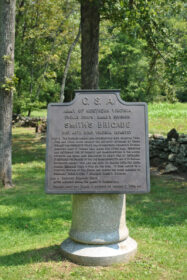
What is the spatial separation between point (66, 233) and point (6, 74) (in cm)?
521

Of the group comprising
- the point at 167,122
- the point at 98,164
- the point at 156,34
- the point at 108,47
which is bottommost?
Result: the point at 98,164

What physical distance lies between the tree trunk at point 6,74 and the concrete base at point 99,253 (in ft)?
17.5

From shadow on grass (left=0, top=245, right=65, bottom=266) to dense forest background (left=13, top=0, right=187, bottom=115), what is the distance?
5.44 meters

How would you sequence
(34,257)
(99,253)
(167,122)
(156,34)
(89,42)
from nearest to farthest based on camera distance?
(99,253) → (34,257) → (156,34) → (89,42) → (167,122)

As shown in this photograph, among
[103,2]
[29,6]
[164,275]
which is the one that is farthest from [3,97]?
[29,6]

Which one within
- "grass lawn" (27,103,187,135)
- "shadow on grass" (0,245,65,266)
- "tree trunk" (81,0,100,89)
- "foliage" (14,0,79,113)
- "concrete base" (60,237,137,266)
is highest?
"foliage" (14,0,79,113)

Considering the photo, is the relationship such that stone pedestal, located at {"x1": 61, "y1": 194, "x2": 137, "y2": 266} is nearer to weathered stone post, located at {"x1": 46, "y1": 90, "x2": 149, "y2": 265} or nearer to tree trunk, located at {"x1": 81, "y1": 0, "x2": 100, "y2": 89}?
weathered stone post, located at {"x1": 46, "y1": 90, "x2": 149, "y2": 265}

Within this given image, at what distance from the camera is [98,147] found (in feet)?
15.2

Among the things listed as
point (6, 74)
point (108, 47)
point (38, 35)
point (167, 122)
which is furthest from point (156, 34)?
point (108, 47)

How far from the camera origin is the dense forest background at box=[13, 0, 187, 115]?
38.6ft

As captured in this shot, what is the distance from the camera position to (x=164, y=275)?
14.5ft

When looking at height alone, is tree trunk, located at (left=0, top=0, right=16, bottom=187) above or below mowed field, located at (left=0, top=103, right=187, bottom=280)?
above

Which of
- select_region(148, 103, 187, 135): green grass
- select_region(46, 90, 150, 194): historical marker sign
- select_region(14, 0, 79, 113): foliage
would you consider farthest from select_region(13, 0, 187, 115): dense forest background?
select_region(46, 90, 150, 194): historical marker sign

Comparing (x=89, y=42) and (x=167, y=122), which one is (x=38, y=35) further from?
(x=89, y=42)
